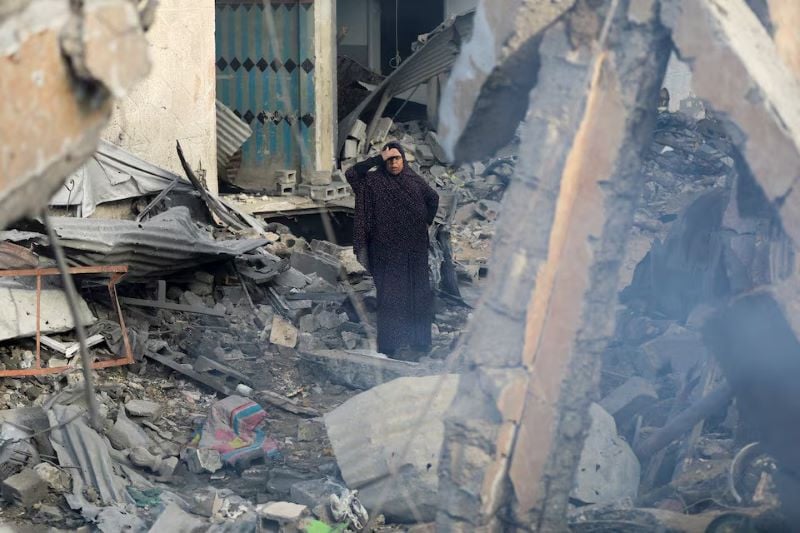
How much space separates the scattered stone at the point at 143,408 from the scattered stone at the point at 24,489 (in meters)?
1.24

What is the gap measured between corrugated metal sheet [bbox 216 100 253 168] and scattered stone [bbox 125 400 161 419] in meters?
5.91

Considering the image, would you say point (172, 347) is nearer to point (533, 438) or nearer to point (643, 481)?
point (643, 481)

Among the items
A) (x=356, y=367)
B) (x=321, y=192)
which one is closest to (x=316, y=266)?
(x=321, y=192)

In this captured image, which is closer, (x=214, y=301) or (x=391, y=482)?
(x=391, y=482)

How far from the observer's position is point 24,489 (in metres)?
6.02

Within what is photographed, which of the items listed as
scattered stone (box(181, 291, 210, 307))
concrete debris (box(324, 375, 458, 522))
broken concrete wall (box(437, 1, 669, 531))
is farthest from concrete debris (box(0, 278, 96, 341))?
broken concrete wall (box(437, 1, 669, 531))

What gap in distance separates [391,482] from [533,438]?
5.96ft

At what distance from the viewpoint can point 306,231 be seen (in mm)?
13109

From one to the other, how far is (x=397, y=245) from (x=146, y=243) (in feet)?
6.00

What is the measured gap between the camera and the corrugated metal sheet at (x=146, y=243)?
7.78 metres

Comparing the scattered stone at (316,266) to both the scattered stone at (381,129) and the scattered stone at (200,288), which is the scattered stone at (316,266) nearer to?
the scattered stone at (200,288)

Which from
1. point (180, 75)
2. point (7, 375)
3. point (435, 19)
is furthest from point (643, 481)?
point (435, 19)

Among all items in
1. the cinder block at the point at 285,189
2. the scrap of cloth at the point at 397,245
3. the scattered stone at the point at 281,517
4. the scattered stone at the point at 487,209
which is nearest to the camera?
the scattered stone at the point at 281,517

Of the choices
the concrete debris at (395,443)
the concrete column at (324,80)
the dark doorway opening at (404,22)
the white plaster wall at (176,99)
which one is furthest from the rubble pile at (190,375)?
the dark doorway opening at (404,22)
